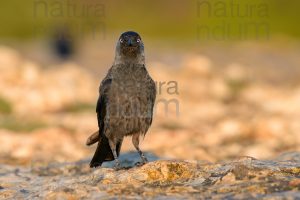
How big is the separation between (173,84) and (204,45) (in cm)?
1962

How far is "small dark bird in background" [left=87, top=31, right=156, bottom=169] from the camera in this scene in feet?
31.7

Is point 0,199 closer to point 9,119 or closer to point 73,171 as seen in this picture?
point 73,171

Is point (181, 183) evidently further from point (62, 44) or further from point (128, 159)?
point (62, 44)

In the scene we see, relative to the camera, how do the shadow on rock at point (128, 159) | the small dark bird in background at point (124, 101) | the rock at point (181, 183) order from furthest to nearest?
the shadow on rock at point (128, 159) → the small dark bird in background at point (124, 101) → the rock at point (181, 183)

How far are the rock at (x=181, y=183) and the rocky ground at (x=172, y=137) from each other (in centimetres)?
1

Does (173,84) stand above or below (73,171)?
above

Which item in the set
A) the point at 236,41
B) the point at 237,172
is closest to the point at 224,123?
the point at 237,172

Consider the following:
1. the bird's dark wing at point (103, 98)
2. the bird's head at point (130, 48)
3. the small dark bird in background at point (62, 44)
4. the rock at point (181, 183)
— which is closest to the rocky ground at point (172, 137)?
the rock at point (181, 183)

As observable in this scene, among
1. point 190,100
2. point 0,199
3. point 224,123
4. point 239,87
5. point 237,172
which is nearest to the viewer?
point 237,172

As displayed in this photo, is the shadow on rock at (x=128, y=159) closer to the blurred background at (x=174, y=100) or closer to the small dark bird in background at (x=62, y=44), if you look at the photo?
the blurred background at (x=174, y=100)

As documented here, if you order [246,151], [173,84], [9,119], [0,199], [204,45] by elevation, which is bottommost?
[0,199]

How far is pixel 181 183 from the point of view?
769cm

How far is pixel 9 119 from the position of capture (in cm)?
1695

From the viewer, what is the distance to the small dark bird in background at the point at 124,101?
380 inches
